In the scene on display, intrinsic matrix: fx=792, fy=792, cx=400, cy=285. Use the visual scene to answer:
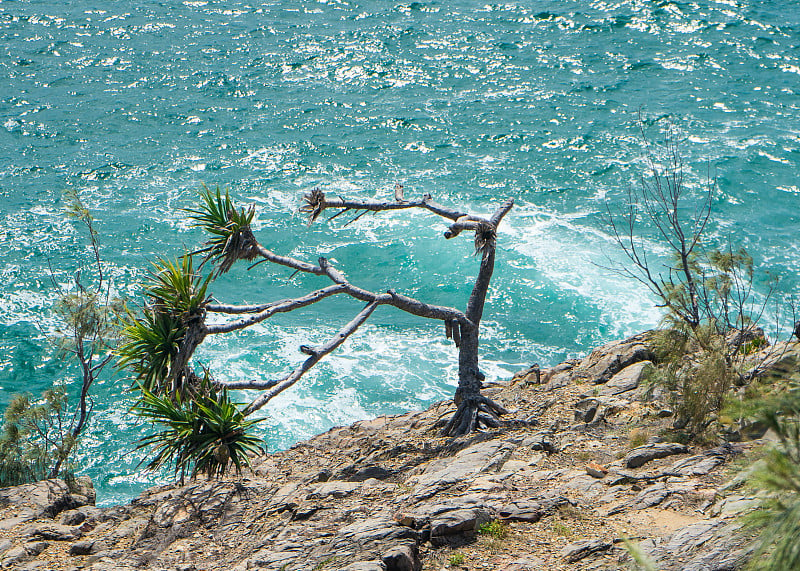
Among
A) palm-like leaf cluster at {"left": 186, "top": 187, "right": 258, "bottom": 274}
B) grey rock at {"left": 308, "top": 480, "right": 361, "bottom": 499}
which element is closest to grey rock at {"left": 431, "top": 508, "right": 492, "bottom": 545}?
grey rock at {"left": 308, "top": 480, "right": 361, "bottom": 499}

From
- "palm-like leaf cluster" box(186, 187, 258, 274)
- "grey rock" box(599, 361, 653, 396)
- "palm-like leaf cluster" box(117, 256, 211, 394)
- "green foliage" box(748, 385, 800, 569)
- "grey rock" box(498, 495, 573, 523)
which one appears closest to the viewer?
"green foliage" box(748, 385, 800, 569)

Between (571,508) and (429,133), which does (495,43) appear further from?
(571,508)

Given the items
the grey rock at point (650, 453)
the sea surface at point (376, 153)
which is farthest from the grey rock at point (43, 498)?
the grey rock at point (650, 453)

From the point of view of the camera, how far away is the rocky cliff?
341 inches

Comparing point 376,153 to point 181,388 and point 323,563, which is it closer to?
point 181,388

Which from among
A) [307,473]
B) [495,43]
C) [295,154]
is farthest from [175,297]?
[495,43]

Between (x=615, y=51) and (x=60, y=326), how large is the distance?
29618 millimetres

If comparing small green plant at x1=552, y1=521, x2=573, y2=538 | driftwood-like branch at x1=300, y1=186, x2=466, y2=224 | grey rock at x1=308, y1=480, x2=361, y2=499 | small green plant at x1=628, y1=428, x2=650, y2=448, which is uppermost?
driftwood-like branch at x1=300, y1=186, x2=466, y2=224

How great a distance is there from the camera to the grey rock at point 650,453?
10.7 metres

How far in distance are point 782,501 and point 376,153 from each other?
28860 mm

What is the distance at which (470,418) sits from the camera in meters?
13.3

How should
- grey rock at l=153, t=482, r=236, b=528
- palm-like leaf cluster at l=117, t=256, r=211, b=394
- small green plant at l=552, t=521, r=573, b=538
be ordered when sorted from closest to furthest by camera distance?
1. small green plant at l=552, t=521, r=573, b=538
2. palm-like leaf cluster at l=117, t=256, r=211, b=394
3. grey rock at l=153, t=482, r=236, b=528

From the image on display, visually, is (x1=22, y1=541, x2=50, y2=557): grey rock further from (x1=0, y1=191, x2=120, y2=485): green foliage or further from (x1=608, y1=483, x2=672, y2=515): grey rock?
(x1=608, y1=483, x2=672, y2=515): grey rock

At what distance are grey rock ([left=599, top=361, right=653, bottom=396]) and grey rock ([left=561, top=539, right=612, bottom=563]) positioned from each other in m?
6.15
